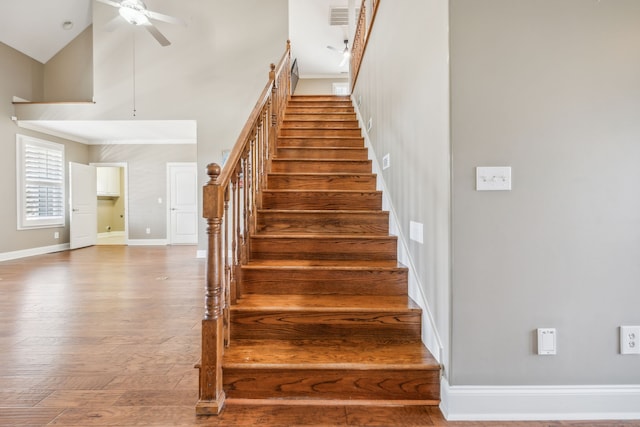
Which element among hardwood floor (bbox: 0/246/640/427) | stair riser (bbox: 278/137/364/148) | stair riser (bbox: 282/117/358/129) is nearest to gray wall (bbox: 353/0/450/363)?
hardwood floor (bbox: 0/246/640/427)

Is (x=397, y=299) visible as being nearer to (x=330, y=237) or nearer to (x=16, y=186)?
(x=330, y=237)

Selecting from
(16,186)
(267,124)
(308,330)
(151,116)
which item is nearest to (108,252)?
(16,186)

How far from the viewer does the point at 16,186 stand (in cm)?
565

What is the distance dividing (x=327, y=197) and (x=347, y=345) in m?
1.38

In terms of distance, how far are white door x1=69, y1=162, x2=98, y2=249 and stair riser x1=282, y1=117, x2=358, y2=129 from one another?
534cm

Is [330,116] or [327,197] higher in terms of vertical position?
[330,116]

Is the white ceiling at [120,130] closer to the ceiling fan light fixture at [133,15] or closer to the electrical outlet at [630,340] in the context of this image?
the ceiling fan light fixture at [133,15]

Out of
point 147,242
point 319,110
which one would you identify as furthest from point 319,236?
point 147,242

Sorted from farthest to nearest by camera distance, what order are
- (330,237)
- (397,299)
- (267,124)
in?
(267,124) → (330,237) → (397,299)

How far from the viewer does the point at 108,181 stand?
9.12 m

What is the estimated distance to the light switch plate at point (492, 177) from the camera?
4.77 ft

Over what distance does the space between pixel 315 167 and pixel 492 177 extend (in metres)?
2.07

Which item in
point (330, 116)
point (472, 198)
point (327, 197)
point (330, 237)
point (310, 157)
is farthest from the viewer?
point (330, 116)

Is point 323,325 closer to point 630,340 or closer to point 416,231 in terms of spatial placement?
point 416,231
